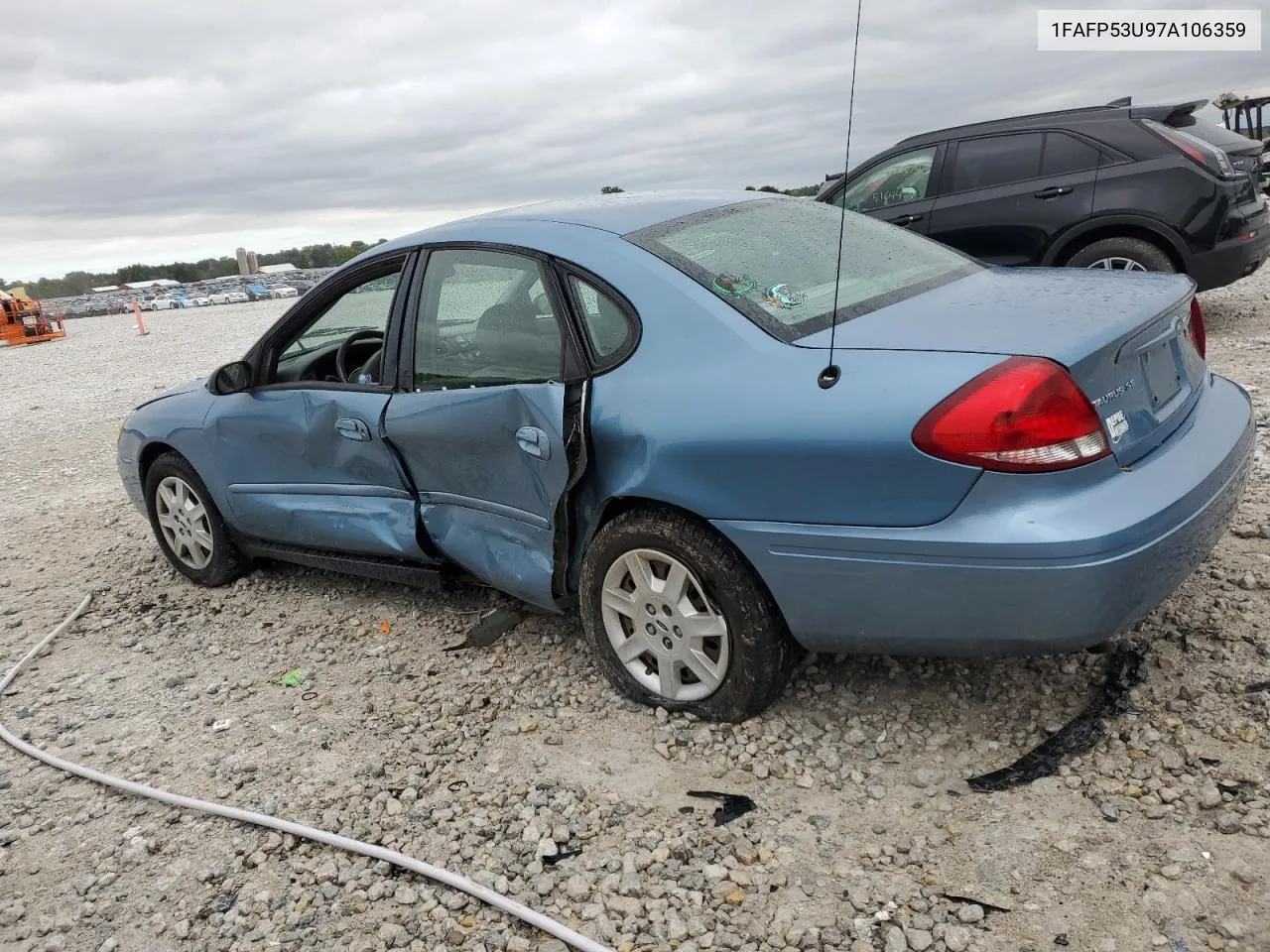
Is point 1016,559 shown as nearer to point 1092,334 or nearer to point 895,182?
point 1092,334

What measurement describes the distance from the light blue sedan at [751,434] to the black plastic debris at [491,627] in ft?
1.05

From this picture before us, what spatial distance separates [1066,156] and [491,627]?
19.5ft

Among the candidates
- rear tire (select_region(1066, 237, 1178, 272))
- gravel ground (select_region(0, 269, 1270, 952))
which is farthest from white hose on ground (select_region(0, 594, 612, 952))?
rear tire (select_region(1066, 237, 1178, 272))

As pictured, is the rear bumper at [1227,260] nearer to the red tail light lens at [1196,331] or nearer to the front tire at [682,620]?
the red tail light lens at [1196,331]

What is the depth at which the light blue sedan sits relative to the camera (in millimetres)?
2531

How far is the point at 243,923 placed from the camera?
2.73 m

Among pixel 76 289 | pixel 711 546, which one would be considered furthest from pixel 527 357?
pixel 76 289

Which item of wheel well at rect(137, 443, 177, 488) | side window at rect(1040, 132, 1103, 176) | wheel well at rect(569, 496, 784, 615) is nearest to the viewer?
wheel well at rect(569, 496, 784, 615)

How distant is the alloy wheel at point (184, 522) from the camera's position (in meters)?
5.13

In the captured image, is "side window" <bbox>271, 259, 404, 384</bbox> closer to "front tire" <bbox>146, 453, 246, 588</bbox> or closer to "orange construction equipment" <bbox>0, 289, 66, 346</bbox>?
"front tire" <bbox>146, 453, 246, 588</bbox>

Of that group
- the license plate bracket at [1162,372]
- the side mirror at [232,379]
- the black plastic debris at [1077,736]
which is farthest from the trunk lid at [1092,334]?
the side mirror at [232,379]

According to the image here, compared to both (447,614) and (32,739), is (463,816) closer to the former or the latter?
(447,614)

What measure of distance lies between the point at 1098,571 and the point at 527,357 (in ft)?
6.14

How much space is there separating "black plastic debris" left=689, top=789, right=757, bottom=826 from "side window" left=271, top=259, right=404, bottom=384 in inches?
81.3
